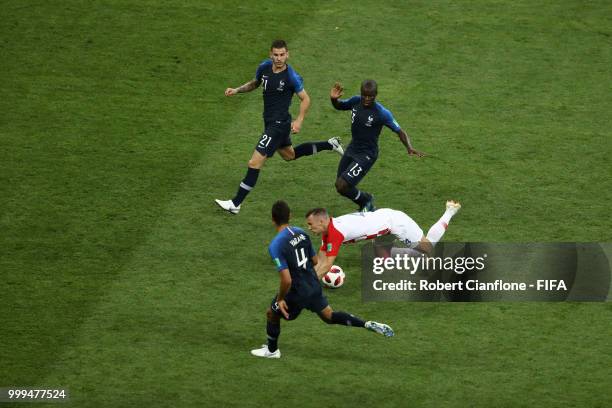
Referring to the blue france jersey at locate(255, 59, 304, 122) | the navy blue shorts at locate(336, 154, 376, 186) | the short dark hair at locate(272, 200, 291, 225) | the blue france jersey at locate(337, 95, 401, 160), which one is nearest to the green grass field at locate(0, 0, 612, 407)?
the navy blue shorts at locate(336, 154, 376, 186)

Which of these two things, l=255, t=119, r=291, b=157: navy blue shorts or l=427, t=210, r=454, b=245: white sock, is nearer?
l=427, t=210, r=454, b=245: white sock

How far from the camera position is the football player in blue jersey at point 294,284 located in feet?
45.5

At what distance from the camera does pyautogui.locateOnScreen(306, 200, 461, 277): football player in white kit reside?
15.4 meters

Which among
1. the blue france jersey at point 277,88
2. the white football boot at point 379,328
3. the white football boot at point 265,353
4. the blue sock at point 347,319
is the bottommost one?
the white football boot at point 265,353

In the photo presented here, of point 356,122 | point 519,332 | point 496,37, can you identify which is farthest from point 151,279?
point 496,37

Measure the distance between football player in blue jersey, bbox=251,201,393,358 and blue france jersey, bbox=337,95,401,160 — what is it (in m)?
3.70

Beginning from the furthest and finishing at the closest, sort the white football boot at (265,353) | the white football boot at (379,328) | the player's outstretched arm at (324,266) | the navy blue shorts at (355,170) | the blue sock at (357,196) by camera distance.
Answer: the blue sock at (357,196) < the navy blue shorts at (355,170) < the player's outstretched arm at (324,266) < the white football boot at (265,353) < the white football boot at (379,328)

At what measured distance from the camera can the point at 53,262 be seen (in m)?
16.6

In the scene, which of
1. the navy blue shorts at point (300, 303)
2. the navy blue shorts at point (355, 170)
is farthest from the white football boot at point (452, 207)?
the navy blue shorts at point (300, 303)

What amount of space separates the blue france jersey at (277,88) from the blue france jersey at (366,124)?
84 centimetres

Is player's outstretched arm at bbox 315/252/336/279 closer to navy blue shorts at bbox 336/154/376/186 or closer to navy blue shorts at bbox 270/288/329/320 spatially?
navy blue shorts at bbox 270/288/329/320

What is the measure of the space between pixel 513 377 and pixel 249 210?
5.97m

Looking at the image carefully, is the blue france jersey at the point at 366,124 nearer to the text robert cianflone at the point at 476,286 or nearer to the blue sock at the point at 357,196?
the blue sock at the point at 357,196

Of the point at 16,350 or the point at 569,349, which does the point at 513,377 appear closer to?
the point at 569,349
